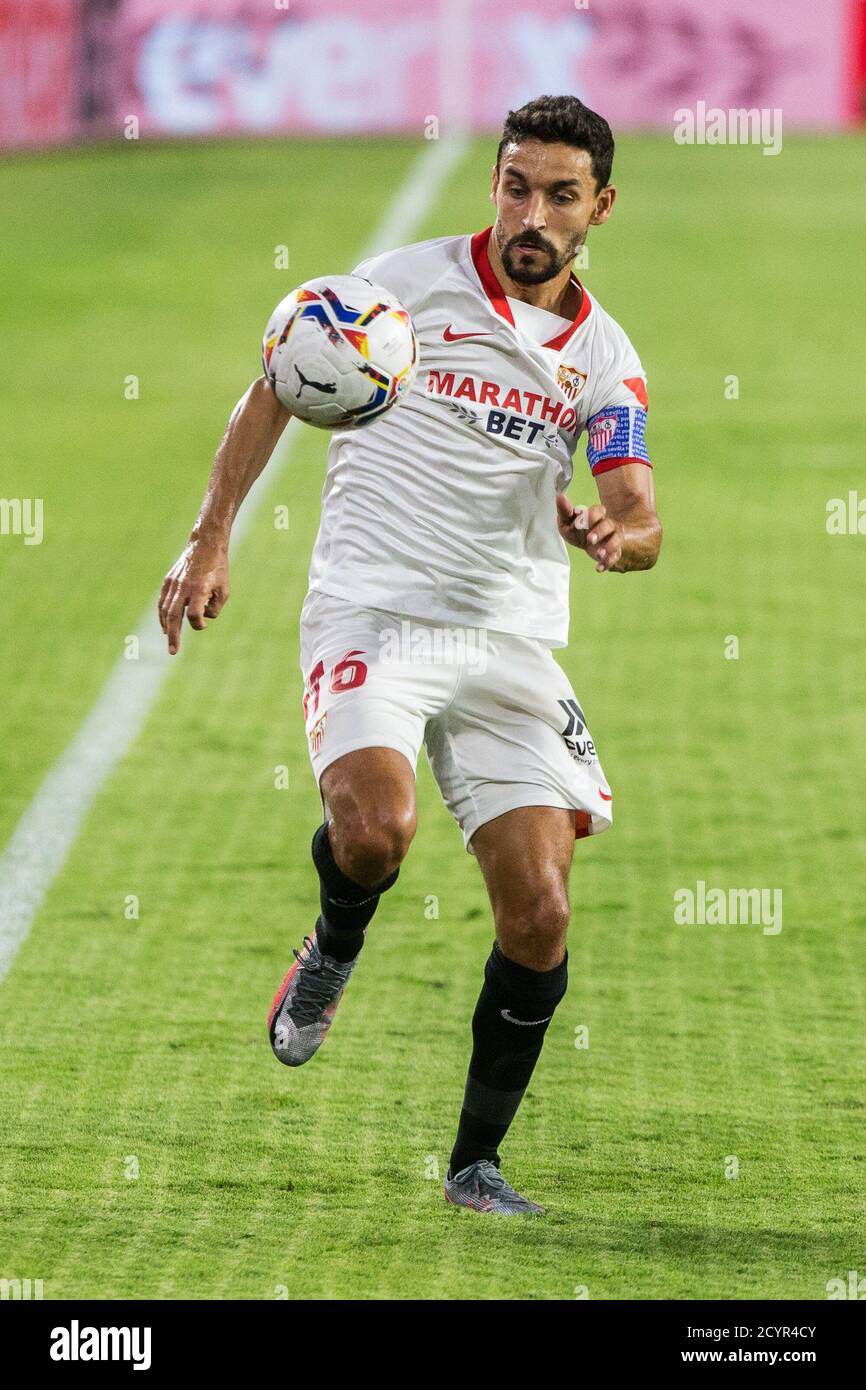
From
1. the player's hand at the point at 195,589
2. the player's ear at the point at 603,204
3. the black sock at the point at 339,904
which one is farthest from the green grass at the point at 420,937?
the player's ear at the point at 603,204

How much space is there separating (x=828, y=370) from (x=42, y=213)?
10.0 metres

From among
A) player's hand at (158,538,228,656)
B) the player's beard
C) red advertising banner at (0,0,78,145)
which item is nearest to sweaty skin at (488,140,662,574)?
the player's beard

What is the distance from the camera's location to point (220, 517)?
5203 mm

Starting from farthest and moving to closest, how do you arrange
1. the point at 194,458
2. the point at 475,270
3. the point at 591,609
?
the point at 194,458 → the point at 591,609 → the point at 475,270

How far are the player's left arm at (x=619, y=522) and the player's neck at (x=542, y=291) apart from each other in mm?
469

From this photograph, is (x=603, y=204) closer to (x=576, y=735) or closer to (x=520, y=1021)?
(x=576, y=735)

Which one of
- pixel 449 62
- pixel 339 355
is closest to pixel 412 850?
pixel 339 355

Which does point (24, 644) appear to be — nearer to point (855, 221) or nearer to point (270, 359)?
point (270, 359)

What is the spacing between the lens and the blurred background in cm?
511

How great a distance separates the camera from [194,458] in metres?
15.2

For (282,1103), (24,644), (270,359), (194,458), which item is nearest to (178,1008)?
(282,1103)

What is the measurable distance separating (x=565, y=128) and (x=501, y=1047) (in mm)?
2166

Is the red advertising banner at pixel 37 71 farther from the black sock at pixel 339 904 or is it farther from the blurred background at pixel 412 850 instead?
the black sock at pixel 339 904

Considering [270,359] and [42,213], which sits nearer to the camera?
[270,359]
